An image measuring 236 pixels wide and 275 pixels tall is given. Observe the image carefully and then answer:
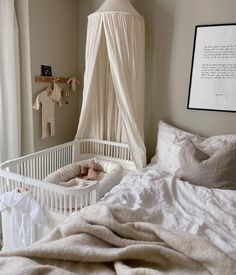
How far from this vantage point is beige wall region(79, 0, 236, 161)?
8.20ft

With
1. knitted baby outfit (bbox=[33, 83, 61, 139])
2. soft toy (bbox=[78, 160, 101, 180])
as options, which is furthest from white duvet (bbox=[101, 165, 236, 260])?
knitted baby outfit (bbox=[33, 83, 61, 139])

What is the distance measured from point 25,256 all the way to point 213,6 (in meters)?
2.52

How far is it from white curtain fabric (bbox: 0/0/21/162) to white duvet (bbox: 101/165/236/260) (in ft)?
4.22

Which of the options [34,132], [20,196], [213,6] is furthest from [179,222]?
[213,6]

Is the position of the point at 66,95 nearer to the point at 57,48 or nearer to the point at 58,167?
the point at 57,48

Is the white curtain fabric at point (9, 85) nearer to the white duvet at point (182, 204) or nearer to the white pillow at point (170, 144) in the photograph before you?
the white duvet at point (182, 204)

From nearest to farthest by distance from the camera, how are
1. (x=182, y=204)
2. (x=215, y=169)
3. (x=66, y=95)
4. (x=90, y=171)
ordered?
(x=182, y=204) < (x=215, y=169) < (x=90, y=171) < (x=66, y=95)

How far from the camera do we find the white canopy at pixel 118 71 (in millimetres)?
2439

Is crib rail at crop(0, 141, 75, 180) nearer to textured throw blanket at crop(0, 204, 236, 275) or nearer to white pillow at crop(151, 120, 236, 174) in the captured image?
white pillow at crop(151, 120, 236, 174)

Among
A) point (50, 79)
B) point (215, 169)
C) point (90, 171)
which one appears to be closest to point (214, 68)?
point (215, 169)

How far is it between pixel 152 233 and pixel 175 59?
6.47 feet

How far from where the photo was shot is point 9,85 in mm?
2525

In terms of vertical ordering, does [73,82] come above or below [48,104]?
above

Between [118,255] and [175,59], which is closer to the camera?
[118,255]
